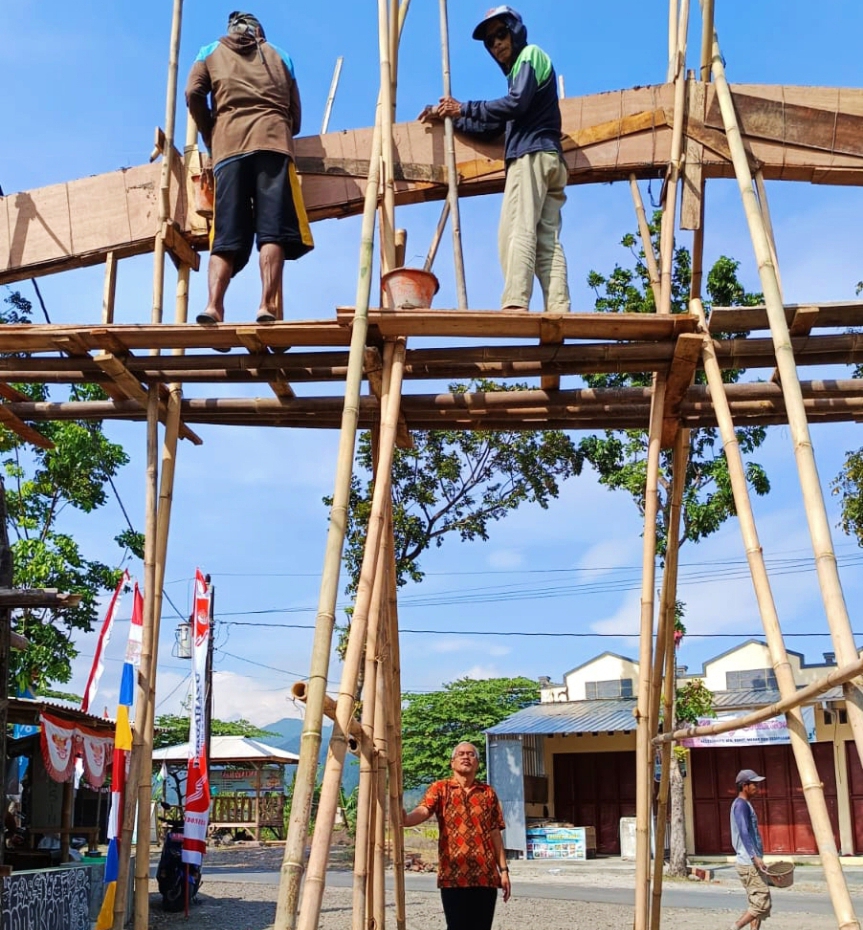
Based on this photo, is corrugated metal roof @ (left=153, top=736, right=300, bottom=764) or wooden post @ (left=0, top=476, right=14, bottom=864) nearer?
wooden post @ (left=0, top=476, right=14, bottom=864)

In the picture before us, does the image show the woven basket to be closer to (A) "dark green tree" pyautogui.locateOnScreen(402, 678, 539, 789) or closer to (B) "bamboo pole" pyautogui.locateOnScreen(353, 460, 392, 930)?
(B) "bamboo pole" pyautogui.locateOnScreen(353, 460, 392, 930)

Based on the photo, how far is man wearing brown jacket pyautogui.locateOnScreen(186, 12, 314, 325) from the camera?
556 cm

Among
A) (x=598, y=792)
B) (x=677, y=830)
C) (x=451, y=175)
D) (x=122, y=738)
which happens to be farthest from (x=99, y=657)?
(x=598, y=792)

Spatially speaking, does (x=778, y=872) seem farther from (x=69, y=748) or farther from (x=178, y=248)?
(x=69, y=748)

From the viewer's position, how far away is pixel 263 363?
5.52 meters

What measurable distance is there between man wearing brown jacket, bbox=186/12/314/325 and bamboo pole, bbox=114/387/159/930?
0.89 meters

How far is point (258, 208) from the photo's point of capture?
5660 mm

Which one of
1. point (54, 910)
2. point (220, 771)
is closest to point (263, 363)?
point (54, 910)

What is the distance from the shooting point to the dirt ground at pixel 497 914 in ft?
38.4

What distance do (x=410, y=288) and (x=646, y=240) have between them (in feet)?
4.59

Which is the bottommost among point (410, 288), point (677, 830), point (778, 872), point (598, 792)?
point (677, 830)

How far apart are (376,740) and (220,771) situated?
81.0 ft

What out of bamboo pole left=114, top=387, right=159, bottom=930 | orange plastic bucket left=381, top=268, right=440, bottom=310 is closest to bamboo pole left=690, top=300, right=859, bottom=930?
orange plastic bucket left=381, top=268, right=440, bottom=310

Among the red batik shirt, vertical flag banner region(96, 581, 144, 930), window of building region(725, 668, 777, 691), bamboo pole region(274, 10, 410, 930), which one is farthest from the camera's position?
window of building region(725, 668, 777, 691)
